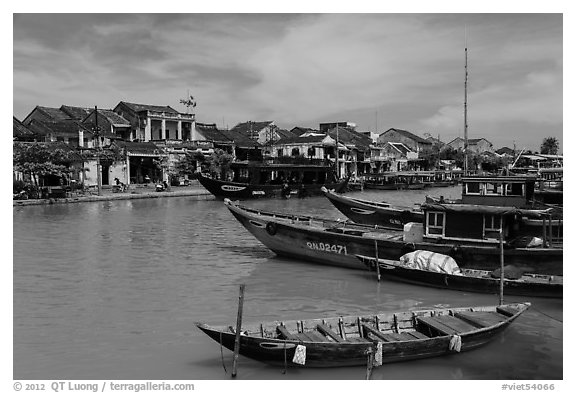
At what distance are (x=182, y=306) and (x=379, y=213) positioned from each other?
401 inches

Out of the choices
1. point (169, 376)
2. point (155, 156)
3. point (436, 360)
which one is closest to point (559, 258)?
point (436, 360)

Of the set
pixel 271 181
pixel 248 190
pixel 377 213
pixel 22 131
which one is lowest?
pixel 377 213

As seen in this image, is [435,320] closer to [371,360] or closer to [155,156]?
[371,360]

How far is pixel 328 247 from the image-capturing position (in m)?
14.1

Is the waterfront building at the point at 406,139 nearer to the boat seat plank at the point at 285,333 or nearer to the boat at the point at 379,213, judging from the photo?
the boat at the point at 379,213

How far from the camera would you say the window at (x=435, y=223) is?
1279cm

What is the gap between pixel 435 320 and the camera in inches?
337

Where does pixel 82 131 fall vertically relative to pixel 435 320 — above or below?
above

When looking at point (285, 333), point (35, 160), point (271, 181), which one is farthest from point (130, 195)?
point (285, 333)

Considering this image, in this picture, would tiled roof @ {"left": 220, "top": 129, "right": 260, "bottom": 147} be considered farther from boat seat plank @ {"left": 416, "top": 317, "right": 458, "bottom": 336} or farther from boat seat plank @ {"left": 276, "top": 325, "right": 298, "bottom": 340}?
boat seat plank @ {"left": 276, "top": 325, "right": 298, "bottom": 340}

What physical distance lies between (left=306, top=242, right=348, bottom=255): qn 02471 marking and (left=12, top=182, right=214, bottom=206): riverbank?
19.1m

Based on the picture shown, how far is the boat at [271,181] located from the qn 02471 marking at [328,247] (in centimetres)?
2140

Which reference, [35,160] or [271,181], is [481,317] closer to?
[35,160]

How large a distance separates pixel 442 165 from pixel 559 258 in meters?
66.1
